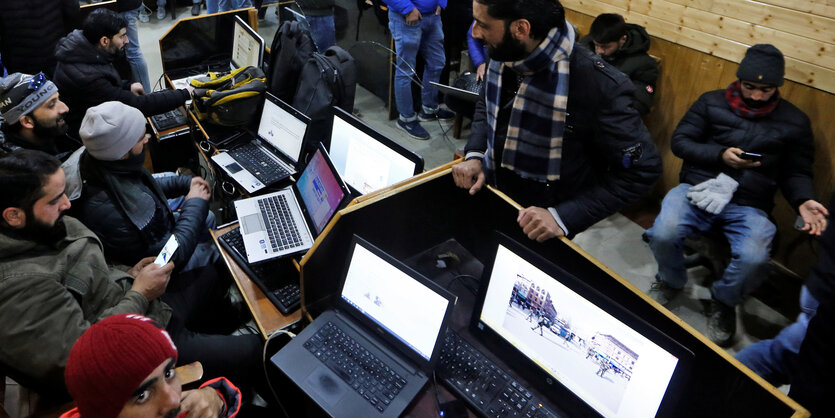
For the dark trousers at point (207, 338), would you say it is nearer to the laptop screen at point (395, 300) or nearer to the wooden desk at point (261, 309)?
the wooden desk at point (261, 309)

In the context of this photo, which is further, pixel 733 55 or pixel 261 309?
pixel 733 55

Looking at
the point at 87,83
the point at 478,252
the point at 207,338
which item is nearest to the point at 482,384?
the point at 478,252

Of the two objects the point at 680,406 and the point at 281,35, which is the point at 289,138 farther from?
the point at 680,406

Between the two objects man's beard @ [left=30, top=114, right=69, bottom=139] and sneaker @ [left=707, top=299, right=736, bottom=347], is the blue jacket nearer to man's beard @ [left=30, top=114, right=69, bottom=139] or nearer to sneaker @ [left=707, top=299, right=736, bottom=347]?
man's beard @ [left=30, top=114, right=69, bottom=139]

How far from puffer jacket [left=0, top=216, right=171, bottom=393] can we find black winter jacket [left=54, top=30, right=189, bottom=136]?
163 centimetres

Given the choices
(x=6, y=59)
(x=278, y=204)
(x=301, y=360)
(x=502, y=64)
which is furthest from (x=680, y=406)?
(x=6, y=59)

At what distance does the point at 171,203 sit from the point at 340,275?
1568 mm

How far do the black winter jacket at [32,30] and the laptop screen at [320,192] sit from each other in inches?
103

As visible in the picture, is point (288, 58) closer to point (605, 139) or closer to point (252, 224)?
point (252, 224)

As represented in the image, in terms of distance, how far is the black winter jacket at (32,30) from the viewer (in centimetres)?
370

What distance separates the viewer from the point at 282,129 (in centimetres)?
289

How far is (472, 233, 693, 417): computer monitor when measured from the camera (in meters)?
1.25

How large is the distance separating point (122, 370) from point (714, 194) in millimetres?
2679

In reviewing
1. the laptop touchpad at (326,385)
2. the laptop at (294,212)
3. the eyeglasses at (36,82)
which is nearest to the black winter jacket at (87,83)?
the eyeglasses at (36,82)
